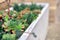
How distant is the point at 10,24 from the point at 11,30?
10cm

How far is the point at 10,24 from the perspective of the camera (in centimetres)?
275

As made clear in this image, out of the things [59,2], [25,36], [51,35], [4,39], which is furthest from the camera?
[59,2]

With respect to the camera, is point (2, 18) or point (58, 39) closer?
point (2, 18)

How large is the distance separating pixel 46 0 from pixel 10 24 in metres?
4.19

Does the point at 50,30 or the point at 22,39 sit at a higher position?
the point at 22,39

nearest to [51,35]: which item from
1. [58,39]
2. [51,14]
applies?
[58,39]

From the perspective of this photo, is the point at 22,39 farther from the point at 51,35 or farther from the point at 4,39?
the point at 51,35

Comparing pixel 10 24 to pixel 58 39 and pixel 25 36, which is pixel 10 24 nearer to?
pixel 25 36

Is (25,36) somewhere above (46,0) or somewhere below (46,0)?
above

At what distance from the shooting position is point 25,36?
8.08ft

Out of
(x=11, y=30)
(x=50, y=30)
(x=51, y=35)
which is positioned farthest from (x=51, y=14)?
(x=11, y=30)

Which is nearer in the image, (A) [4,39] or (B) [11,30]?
(A) [4,39]

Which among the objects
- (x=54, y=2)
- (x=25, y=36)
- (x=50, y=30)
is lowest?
(x=50, y=30)

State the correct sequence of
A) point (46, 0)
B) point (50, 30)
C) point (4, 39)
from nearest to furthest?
1. point (4, 39)
2. point (50, 30)
3. point (46, 0)
